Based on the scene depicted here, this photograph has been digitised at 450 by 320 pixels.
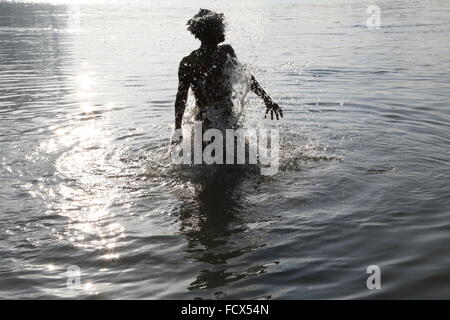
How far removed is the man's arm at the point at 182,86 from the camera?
22.3ft

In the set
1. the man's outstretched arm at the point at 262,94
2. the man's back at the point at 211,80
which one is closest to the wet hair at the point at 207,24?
the man's back at the point at 211,80

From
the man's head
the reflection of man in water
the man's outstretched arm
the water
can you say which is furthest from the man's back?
the water

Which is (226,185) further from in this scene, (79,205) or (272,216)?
(79,205)

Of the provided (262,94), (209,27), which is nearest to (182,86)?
(209,27)

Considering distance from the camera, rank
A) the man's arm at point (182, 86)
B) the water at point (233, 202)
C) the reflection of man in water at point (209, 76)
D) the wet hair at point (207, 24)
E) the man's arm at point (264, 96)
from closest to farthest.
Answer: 1. the water at point (233, 202)
2. the wet hair at point (207, 24)
3. the reflection of man in water at point (209, 76)
4. the man's arm at point (182, 86)
5. the man's arm at point (264, 96)

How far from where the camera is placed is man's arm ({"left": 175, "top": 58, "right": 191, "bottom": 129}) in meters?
6.79

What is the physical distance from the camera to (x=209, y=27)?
6.53 m

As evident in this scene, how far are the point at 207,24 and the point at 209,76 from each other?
78 cm

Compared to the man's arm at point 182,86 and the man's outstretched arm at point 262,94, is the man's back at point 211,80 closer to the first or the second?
the man's arm at point 182,86

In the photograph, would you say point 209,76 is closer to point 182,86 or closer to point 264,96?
point 182,86

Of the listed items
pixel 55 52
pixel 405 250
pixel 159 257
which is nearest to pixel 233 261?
pixel 159 257

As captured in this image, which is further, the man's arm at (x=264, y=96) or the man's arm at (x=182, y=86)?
the man's arm at (x=264, y=96)
